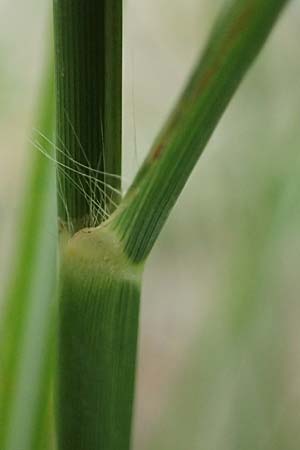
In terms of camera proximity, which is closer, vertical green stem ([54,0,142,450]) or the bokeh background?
vertical green stem ([54,0,142,450])

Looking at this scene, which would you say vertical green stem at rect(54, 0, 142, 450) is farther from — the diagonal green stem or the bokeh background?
the bokeh background

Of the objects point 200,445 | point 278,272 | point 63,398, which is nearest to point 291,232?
point 278,272

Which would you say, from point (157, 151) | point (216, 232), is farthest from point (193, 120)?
point (216, 232)

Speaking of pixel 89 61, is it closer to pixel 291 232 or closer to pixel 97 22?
pixel 97 22

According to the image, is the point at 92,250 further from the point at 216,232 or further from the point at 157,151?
the point at 216,232

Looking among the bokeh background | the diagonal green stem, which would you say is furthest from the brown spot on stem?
the bokeh background
